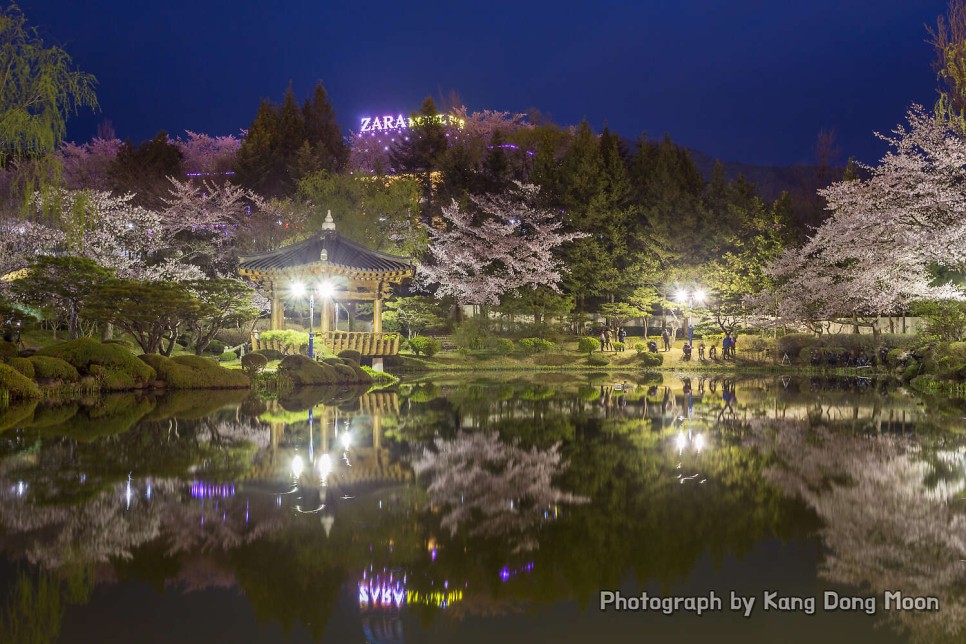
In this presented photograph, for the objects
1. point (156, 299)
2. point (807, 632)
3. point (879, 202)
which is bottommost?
point (807, 632)

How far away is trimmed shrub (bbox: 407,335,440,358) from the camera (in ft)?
104

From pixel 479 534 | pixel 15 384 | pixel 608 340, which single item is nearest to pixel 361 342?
pixel 15 384

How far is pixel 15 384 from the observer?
637 inches

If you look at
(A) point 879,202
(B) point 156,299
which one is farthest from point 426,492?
(A) point 879,202

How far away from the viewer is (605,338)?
3591 cm

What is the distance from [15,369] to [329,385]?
8178 mm

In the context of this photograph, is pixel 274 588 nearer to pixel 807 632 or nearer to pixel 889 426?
pixel 807 632

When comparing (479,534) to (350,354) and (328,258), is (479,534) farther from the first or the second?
(328,258)

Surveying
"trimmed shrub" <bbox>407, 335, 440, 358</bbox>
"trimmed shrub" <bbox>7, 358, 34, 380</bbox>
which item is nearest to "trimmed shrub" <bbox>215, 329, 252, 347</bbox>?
"trimmed shrub" <bbox>407, 335, 440, 358</bbox>

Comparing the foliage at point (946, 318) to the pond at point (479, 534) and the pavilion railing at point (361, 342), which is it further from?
the pavilion railing at point (361, 342)

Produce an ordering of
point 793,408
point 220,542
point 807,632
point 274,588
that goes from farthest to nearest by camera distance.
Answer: point 793,408 < point 220,542 < point 274,588 < point 807,632

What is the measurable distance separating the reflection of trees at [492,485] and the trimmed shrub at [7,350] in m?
11.9

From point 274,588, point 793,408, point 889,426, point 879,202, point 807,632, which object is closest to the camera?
point 807,632

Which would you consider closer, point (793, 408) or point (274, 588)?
point (274, 588)
